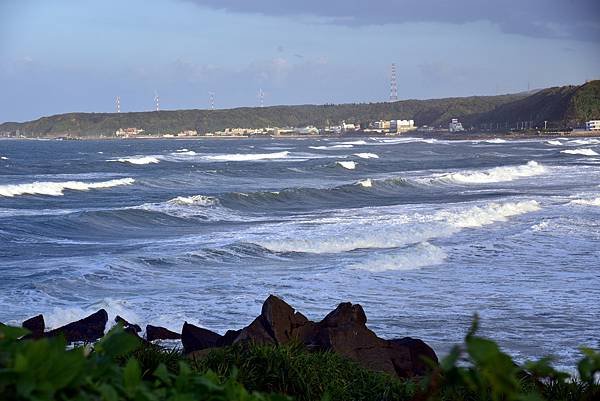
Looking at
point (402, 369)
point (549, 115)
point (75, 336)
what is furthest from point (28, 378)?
point (549, 115)

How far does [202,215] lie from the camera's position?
1202 inches

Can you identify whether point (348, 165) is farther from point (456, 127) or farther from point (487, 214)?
point (456, 127)

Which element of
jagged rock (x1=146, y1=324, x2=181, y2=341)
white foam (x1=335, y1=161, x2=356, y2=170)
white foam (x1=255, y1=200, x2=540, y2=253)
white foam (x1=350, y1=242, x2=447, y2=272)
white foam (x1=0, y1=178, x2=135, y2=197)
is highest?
jagged rock (x1=146, y1=324, x2=181, y2=341)

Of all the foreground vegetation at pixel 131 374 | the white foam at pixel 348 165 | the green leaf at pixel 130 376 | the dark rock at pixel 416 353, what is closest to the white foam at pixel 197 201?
the dark rock at pixel 416 353

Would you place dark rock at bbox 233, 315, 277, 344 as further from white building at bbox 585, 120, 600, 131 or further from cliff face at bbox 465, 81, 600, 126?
cliff face at bbox 465, 81, 600, 126

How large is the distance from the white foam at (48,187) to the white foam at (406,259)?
84.8 ft

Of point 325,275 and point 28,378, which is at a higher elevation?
point 28,378

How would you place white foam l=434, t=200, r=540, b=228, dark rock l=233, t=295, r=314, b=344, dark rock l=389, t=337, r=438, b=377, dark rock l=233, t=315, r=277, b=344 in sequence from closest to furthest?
1. dark rock l=233, t=315, r=277, b=344
2. dark rock l=233, t=295, r=314, b=344
3. dark rock l=389, t=337, r=438, b=377
4. white foam l=434, t=200, r=540, b=228

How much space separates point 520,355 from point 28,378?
9.35m

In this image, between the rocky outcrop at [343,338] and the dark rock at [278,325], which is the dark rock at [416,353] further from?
the dark rock at [278,325]

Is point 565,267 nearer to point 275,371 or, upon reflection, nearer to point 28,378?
point 275,371

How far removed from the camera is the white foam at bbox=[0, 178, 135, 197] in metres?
41.8

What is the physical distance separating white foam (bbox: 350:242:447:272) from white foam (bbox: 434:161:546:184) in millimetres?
28166

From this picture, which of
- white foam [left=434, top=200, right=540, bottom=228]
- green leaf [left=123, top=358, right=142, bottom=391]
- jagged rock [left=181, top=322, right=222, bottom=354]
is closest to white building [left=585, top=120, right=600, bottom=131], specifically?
white foam [left=434, top=200, right=540, bottom=228]
